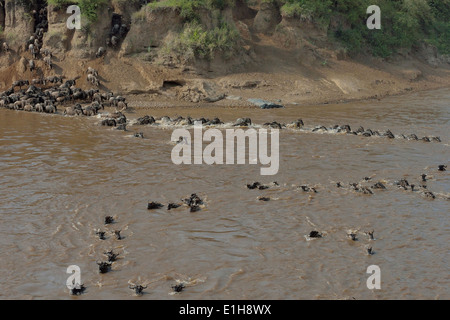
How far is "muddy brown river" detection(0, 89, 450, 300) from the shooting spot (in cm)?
663

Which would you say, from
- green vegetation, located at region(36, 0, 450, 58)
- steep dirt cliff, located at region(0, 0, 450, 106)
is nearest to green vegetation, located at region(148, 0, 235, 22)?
green vegetation, located at region(36, 0, 450, 58)

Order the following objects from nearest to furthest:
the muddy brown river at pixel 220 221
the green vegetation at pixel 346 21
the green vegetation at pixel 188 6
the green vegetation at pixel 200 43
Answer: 1. the muddy brown river at pixel 220 221
2. the green vegetation at pixel 200 43
3. the green vegetation at pixel 346 21
4. the green vegetation at pixel 188 6

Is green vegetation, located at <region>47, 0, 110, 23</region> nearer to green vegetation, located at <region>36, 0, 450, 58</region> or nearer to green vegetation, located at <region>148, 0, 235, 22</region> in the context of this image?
green vegetation, located at <region>36, 0, 450, 58</region>

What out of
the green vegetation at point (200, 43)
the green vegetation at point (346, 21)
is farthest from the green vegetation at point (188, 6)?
the green vegetation at point (200, 43)

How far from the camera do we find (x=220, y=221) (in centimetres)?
863

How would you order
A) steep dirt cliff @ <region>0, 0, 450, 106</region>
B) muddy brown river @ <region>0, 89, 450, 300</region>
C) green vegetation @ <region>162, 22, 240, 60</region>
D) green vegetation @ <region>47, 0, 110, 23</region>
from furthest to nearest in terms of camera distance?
green vegetation @ <region>162, 22, 240, 60</region> < green vegetation @ <region>47, 0, 110, 23</region> < steep dirt cliff @ <region>0, 0, 450, 106</region> < muddy brown river @ <region>0, 89, 450, 300</region>

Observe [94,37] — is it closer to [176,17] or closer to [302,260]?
[176,17]

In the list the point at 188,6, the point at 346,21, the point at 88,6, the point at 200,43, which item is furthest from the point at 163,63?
the point at 346,21

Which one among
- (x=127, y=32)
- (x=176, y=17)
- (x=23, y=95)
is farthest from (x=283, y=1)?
(x=23, y=95)

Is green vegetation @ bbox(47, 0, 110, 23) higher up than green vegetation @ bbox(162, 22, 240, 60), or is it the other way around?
green vegetation @ bbox(47, 0, 110, 23)

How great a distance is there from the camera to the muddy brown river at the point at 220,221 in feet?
21.7

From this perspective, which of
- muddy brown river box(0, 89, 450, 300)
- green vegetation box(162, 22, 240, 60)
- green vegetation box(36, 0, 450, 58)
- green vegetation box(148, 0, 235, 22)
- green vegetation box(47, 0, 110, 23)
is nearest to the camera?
muddy brown river box(0, 89, 450, 300)

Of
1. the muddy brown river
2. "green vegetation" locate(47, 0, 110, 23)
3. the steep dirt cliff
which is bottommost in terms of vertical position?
the muddy brown river

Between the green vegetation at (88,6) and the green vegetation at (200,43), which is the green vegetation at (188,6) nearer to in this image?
the green vegetation at (200,43)
